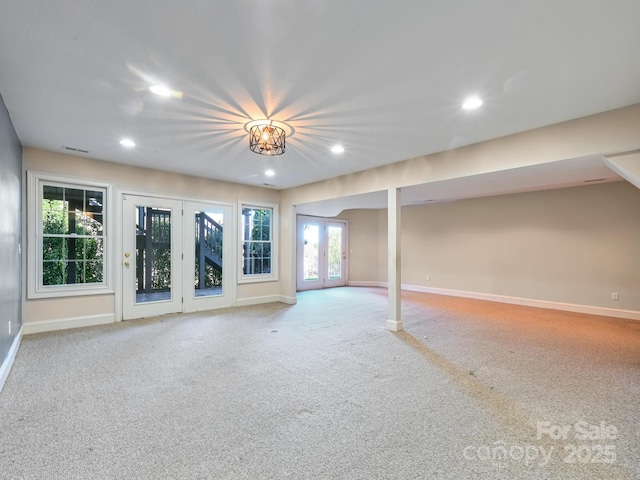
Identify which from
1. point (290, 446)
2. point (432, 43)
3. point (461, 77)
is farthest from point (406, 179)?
point (290, 446)

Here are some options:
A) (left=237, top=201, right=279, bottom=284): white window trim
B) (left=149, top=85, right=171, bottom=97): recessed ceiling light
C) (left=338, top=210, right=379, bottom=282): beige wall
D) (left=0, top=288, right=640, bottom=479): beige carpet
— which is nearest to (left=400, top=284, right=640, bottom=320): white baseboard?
(left=0, top=288, right=640, bottom=479): beige carpet

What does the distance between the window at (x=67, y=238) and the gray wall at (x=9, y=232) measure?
1.01ft

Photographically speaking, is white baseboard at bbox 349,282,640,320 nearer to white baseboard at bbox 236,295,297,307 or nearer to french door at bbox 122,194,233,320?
white baseboard at bbox 236,295,297,307

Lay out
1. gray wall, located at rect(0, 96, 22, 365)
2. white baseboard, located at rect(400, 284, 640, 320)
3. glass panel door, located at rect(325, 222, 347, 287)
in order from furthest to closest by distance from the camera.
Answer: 1. glass panel door, located at rect(325, 222, 347, 287)
2. white baseboard, located at rect(400, 284, 640, 320)
3. gray wall, located at rect(0, 96, 22, 365)

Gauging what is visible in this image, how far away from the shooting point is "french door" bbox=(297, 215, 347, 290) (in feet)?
29.0

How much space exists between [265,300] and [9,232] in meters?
4.24

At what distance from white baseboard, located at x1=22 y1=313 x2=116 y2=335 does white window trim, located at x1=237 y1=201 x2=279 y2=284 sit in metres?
2.27

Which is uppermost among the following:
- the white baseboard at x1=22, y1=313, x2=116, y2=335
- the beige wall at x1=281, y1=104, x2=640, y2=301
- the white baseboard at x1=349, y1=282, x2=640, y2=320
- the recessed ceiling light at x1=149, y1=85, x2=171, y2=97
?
the recessed ceiling light at x1=149, y1=85, x2=171, y2=97

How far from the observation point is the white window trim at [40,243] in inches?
161

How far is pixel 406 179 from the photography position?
14.9 feet

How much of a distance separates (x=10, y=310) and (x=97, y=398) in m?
1.68

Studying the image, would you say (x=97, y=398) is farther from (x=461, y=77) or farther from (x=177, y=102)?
(x=461, y=77)

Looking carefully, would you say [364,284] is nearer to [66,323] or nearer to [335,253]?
[335,253]

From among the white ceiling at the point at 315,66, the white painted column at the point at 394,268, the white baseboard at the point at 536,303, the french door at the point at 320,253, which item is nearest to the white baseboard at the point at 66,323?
the white ceiling at the point at 315,66
